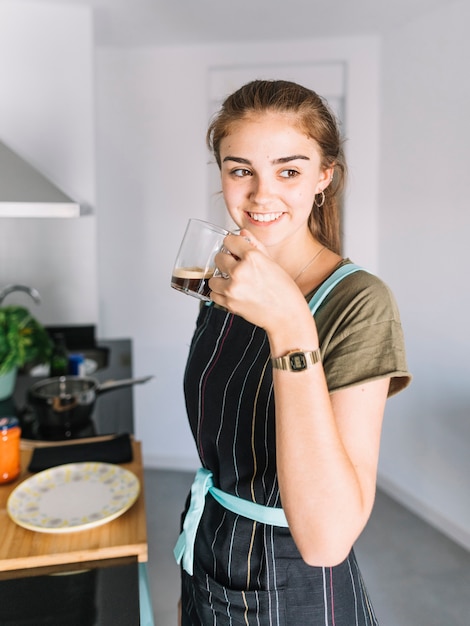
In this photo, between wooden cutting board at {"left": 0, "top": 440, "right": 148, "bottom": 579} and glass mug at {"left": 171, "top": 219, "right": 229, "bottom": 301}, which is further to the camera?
wooden cutting board at {"left": 0, "top": 440, "right": 148, "bottom": 579}

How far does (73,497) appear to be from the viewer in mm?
1318

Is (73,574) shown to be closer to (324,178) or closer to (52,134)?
(324,178)

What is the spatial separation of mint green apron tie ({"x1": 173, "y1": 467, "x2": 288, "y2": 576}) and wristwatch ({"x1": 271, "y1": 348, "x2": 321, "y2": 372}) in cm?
37

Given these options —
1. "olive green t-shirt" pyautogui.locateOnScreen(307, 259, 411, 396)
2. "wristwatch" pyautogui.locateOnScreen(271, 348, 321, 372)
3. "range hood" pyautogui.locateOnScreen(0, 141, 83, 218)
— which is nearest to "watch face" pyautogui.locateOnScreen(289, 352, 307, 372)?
"wristwatch" pyautogui.locateOnScreen(271, 348, 321, 372)

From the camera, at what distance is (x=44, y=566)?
1093mm

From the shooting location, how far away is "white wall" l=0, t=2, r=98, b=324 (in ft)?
9.08

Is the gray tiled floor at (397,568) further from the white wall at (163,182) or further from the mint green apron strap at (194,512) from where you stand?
the mint green apron strap at (194,512)

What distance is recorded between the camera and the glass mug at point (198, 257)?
887 mm

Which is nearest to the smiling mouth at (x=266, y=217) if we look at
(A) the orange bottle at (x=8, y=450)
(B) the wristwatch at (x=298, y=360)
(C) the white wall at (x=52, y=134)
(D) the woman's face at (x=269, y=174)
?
(D) the woman's face at (x=269, y=174)

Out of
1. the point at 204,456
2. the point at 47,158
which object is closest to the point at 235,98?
the point at 204,456

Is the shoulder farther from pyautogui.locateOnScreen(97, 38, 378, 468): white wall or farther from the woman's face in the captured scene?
pyautogui.locateOnScreen(97, 38, 378, 468): white wall

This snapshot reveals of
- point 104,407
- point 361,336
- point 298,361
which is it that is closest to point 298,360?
point 298,361

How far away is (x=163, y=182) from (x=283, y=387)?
9.28 feet

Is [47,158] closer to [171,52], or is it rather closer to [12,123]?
[12,123]
